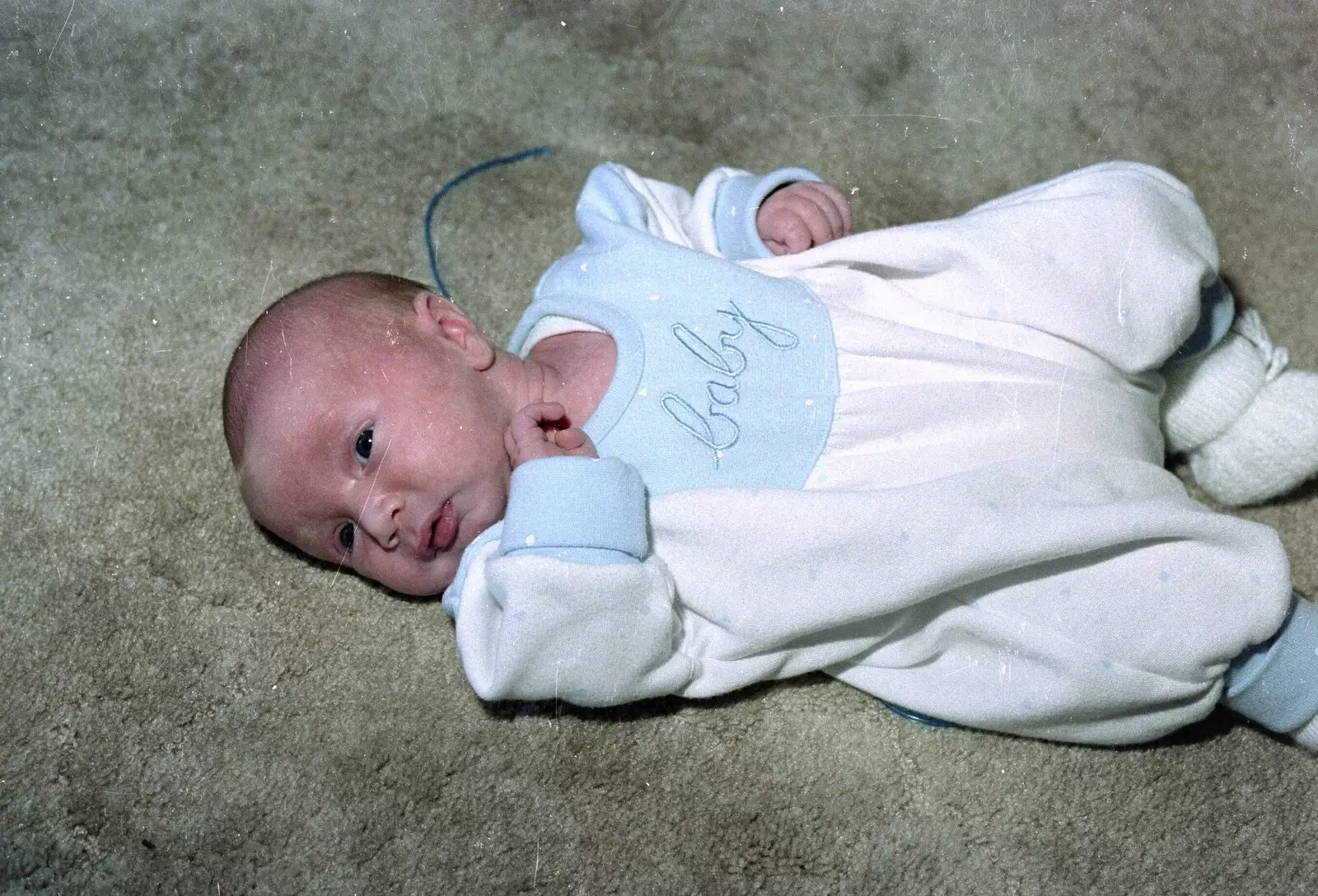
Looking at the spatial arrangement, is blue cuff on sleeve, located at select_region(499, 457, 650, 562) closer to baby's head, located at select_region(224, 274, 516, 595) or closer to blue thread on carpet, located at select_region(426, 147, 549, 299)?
baby's head, located at select_region(224, 274, 516, 595)

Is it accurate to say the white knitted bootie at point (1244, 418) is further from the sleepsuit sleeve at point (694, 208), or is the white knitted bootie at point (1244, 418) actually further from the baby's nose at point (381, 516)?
the baby's nose at point (381, 516)

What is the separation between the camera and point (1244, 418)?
1.27 m

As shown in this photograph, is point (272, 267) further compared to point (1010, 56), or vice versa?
point (1010, 56)

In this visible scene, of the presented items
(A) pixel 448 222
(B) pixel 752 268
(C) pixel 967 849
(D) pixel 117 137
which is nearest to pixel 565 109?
(A) pixel 448 222

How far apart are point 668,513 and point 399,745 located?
36 centimetres

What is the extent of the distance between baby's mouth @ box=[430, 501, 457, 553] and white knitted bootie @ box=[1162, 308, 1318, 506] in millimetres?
785

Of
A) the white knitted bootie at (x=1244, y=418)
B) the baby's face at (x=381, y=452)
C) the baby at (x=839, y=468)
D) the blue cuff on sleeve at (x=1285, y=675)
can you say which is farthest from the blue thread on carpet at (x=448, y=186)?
the blue cuff on sleeve at (x=1285, y=675)

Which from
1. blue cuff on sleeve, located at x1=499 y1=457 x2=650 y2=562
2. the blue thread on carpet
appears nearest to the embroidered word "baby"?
blue cuff on sleeve, located at x1=499 y1=457 x2=650 y2=562

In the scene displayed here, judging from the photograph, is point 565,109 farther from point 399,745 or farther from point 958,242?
point 399,745

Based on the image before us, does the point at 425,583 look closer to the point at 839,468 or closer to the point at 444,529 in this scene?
the point at 444,529

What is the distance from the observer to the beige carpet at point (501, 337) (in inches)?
43.9

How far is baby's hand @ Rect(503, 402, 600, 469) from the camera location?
3.70ft

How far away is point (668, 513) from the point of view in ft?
3.68

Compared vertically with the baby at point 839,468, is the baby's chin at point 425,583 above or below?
below
